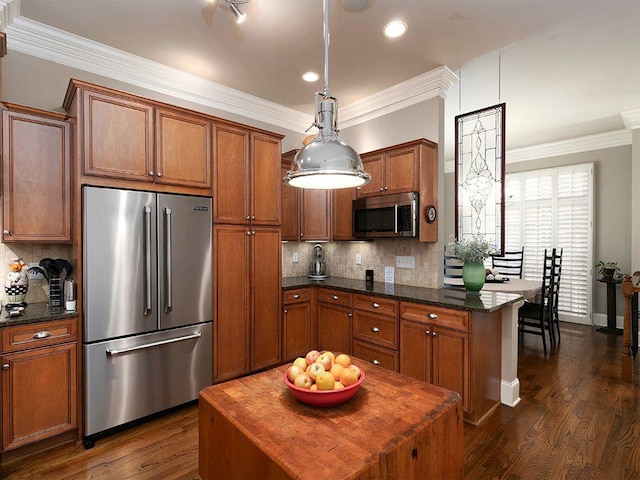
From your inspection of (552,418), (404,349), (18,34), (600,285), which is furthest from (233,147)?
(600,285)

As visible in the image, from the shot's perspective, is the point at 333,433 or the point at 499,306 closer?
the point at 333,433

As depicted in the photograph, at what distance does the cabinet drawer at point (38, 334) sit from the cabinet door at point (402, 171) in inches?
115

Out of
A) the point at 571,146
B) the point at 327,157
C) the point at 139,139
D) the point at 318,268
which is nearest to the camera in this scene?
the point at 327,157

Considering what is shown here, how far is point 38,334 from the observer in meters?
2.23

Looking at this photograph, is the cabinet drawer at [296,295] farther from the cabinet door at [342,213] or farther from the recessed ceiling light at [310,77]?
the recessed ceiling light at [310,77]

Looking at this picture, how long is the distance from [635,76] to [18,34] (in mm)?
5721

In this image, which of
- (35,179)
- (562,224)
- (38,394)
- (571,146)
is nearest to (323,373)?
(38,394)

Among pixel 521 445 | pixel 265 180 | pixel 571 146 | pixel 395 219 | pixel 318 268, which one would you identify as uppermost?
pixel 571 146

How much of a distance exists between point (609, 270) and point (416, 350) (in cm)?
399

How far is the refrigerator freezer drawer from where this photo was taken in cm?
239

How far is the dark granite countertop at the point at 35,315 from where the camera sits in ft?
7.00

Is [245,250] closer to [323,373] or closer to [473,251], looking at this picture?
[323,373]

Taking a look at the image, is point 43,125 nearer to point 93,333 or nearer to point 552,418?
point 93,333

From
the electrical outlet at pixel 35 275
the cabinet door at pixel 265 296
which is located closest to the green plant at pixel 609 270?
the cabinet door at pixel 265 296
